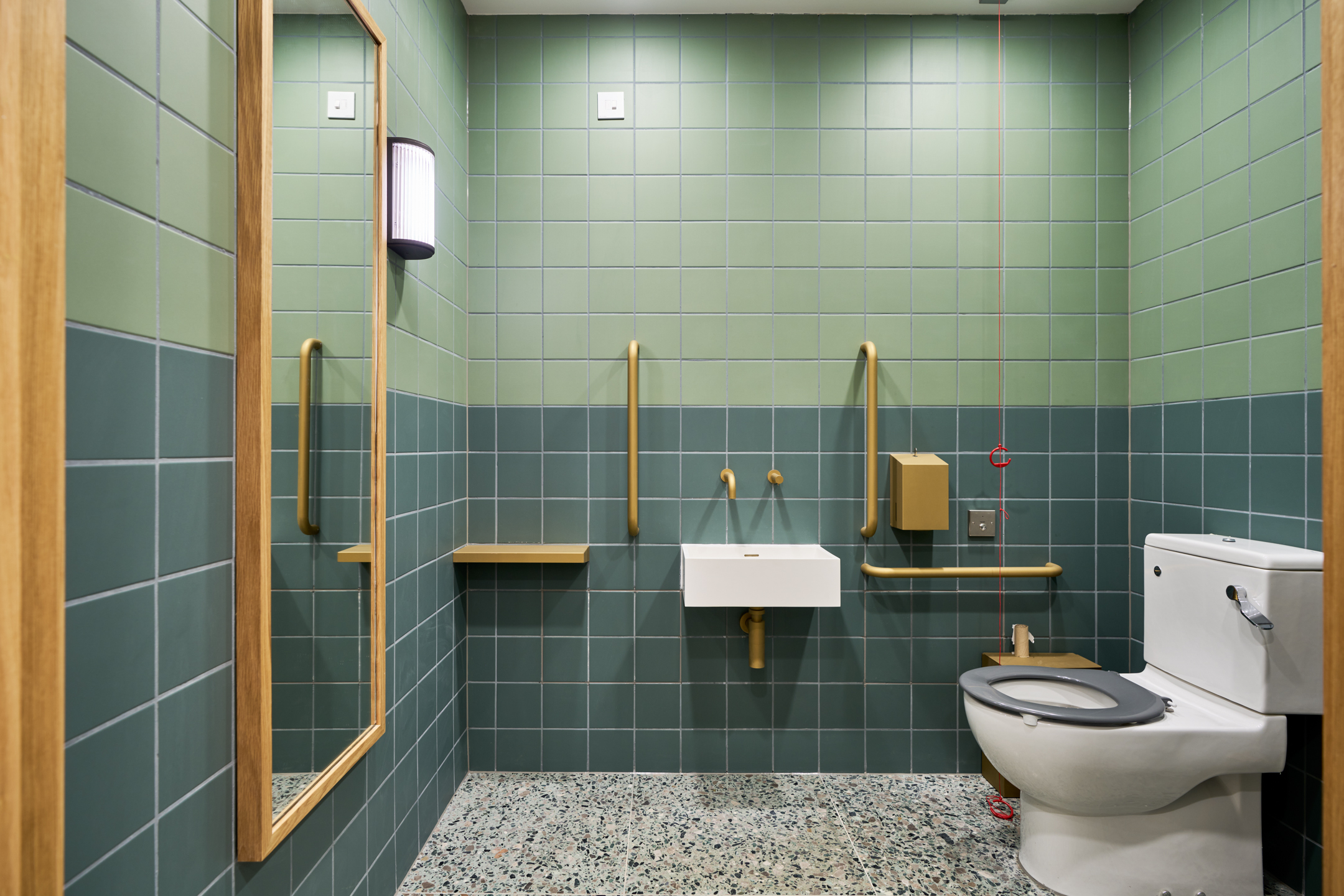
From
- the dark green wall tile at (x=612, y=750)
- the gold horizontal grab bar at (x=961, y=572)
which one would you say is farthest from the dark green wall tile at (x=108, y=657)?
the gold horizontal grab bar at (x=961, y=572)

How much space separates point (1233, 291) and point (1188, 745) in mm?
1231

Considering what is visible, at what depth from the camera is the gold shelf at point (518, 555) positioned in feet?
6.37

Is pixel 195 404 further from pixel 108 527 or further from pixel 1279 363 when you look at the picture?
pixel 1279 363

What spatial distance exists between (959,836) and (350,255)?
2.14 meters

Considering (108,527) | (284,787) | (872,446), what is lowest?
(284,787)

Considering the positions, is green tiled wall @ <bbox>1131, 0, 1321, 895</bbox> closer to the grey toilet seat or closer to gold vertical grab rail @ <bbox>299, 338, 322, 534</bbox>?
the grey toilet seat

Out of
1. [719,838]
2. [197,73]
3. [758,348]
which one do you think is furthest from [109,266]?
[719,838]

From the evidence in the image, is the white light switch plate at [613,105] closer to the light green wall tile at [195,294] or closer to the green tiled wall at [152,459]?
the green tiled wall at [152,459]

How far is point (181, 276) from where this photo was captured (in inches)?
32.2

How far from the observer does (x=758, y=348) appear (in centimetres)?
210

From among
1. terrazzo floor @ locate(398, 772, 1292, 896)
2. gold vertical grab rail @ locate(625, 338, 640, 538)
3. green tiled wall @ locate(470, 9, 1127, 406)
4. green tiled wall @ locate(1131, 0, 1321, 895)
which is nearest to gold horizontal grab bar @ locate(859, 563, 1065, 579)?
green tiled wall @ locate(1131, 0, 1321, 895)

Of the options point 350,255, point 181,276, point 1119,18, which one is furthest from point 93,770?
point 1119,18

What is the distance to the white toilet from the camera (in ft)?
4.64

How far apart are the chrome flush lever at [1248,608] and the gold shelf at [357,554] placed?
6.50ft
